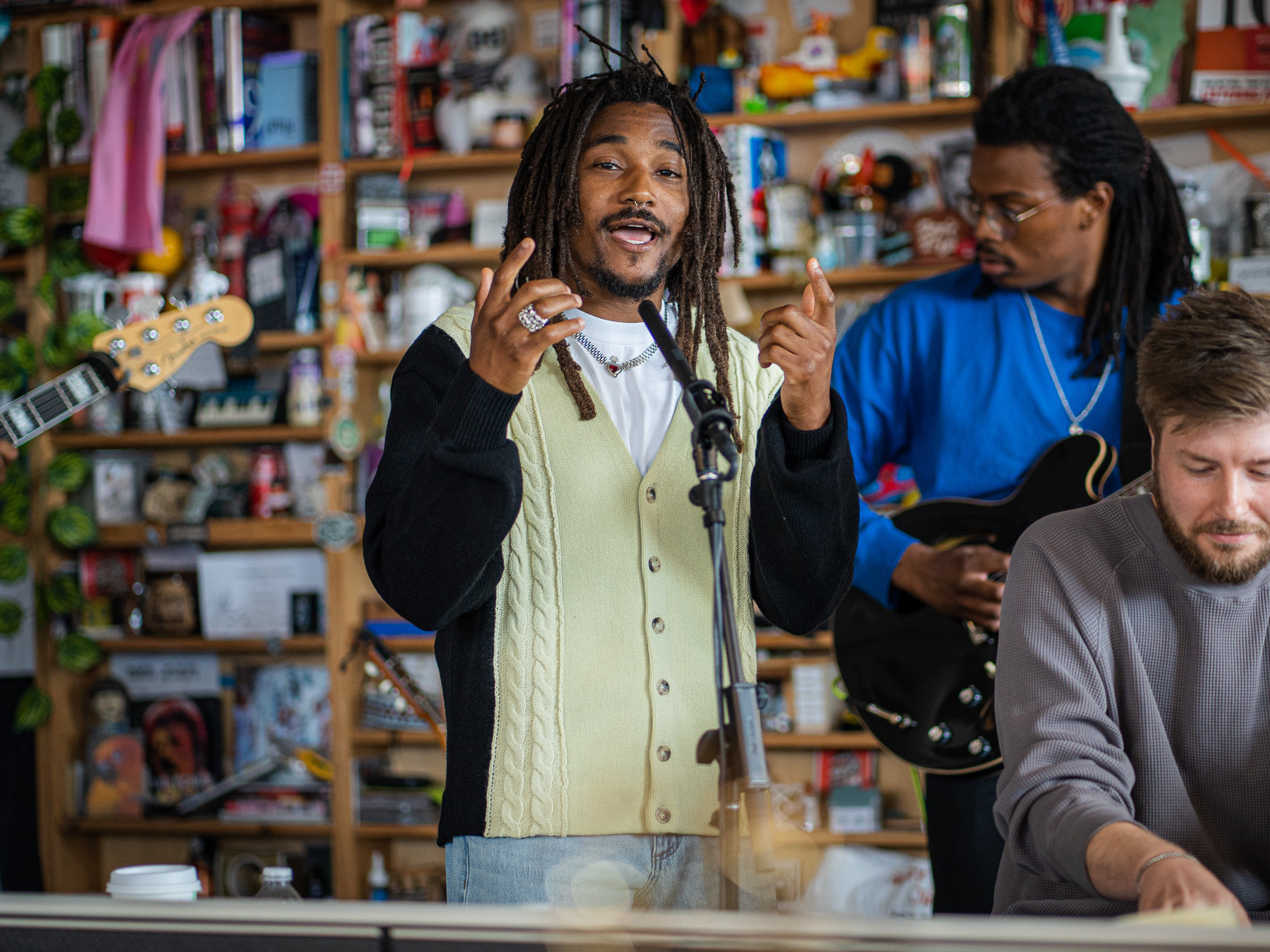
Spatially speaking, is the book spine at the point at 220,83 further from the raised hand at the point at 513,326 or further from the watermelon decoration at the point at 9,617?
the raised hand at the point at 513,326

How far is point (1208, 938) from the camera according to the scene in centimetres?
66

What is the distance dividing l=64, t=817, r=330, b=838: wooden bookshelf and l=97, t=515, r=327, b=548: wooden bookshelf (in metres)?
0.81

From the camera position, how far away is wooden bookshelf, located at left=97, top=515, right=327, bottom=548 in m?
3.57

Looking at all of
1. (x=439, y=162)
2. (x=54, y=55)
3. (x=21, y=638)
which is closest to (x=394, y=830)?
(x=21, y=638)

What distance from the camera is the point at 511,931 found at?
28.2 inches

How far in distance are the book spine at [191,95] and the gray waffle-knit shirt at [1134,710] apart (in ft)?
10.4

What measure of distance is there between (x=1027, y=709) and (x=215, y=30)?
10.8 ft

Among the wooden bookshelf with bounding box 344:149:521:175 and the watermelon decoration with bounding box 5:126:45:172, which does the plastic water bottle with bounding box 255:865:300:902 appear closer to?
the wooden bookshelf with bounding box 344:149:521:175

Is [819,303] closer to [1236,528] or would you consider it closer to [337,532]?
[1236,528]

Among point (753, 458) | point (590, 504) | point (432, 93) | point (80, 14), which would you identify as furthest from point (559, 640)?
point (80, 14)

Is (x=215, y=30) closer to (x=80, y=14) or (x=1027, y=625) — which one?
(x=80, y=14)

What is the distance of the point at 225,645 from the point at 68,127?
62.6 inches

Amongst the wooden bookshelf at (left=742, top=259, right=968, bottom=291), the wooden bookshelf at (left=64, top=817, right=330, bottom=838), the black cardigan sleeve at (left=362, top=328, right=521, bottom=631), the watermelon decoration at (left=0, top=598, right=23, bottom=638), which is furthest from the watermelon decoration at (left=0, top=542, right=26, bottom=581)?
→ the black cardigan sleeve at (left=362, top=328, right=521, bottom=631)

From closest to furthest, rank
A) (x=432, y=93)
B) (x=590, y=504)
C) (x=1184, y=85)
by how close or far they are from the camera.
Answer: (x=590, y=504), (x=1184, y=85), (x=432, y=93)
